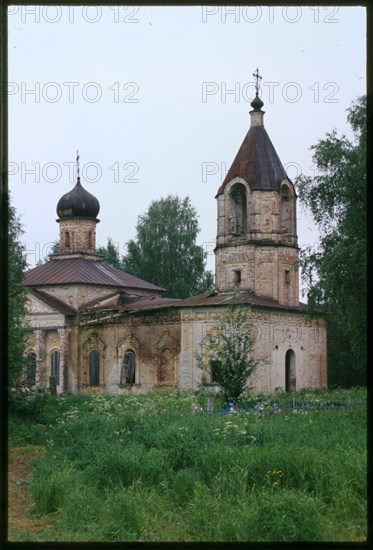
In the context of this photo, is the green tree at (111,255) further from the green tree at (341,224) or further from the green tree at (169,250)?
the green tree at (341,224)

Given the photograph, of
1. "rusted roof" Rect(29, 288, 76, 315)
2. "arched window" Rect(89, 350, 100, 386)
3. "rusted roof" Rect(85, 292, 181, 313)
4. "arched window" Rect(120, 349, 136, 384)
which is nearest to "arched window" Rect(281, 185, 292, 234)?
"rusted roof" Rect(85, 292, 181, 313)

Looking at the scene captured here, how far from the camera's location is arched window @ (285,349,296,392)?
31050 millimetres

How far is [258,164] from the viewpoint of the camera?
31.4 m

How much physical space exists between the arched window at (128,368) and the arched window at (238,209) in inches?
230

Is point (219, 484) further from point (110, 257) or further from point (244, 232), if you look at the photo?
point (110, 257)

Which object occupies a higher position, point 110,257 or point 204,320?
point 110,257

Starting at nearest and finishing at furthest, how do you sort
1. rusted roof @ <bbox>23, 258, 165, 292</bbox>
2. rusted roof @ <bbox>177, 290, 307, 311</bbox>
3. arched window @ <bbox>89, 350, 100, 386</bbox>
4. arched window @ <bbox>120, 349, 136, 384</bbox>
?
rusted roof @ <bbox>177, 290, 307, 311</bbox>, arched window @ <bbox>120, 349, 136, 384</bbox>, arched window @ <bbox>89, 350, 100, 386</bbox>, rusted roof @ <bbox>23, 258, 165, 292</bbox>

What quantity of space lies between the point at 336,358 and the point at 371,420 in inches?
1038

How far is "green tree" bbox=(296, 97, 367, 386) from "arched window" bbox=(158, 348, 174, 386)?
30.1 ft

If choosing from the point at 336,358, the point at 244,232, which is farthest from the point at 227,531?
the point at 336,358

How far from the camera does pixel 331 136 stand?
21.8 metres

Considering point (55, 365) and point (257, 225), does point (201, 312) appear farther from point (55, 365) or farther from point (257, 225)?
point (55, 365)

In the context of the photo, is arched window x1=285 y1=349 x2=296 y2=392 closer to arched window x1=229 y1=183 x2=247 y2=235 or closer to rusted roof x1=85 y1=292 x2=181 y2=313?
rusted roof x1=85 y1=292 x2=181 y2=313

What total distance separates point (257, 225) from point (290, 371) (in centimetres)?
531
